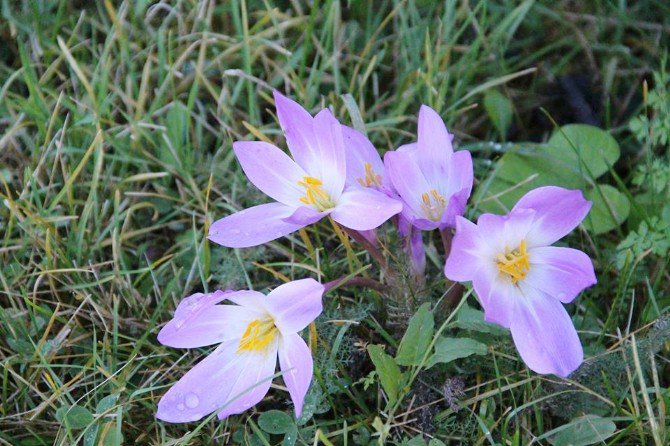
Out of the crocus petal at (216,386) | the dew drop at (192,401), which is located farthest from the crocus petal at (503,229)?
the dew drop at (192,401)

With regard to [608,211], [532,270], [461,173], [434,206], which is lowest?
[608,211]

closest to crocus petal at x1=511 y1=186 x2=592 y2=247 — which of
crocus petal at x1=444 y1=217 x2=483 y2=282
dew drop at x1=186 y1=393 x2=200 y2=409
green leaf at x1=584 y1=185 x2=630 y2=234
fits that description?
crocus petal at x1=444 y1=217 x2=483 y2=282

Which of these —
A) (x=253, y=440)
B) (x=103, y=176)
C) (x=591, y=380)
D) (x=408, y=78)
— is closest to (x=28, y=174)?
(x=103, y=176)

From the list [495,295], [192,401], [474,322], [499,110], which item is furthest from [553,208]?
[499,110]

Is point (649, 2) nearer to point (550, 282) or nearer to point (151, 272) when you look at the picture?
point (550, 282)

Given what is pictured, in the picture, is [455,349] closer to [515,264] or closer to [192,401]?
[515,264]

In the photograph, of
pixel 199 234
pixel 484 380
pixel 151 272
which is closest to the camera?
pixel 484 380

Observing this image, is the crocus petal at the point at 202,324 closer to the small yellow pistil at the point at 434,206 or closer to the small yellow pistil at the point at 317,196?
the small yellow pistil at the point at 317,196
